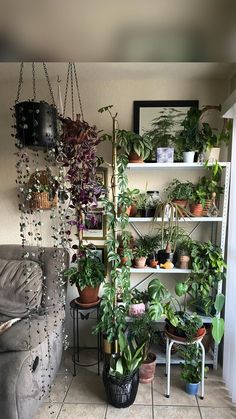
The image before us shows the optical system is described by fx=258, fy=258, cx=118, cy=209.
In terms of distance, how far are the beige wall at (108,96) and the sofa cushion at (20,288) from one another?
1.41 ft

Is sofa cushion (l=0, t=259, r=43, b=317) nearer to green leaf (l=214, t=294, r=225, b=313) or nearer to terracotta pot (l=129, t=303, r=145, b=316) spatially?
terracotta pot (l=129, t=303, r=145, b=316)

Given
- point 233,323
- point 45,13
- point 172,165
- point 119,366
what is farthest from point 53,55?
point 233,323

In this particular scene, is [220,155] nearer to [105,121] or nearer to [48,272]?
[105,121]

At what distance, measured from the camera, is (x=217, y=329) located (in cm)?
198

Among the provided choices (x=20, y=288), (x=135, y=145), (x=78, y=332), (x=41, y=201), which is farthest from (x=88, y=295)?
(x=135, y=145)

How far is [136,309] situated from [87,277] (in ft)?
1.63

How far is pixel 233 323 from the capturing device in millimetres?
1933

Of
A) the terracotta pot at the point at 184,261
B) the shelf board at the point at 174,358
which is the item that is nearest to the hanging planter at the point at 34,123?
the terracotta pot at the point at 184,261

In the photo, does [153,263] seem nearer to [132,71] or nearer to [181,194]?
[181,194]

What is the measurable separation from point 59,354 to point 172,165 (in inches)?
68.1

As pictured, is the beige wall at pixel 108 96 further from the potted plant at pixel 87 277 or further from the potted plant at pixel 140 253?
the potted plant at pixel 140 253

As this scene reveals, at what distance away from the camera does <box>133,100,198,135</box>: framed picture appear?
2254mm

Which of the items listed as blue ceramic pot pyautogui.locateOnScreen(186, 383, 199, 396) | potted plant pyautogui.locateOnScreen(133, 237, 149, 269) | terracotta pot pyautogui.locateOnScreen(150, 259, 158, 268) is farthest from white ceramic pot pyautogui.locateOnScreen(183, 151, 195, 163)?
blue ceramic pot pyautogui.locateOnScreen(186, 383, 199, 396)

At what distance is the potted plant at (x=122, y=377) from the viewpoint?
1.74 metres
